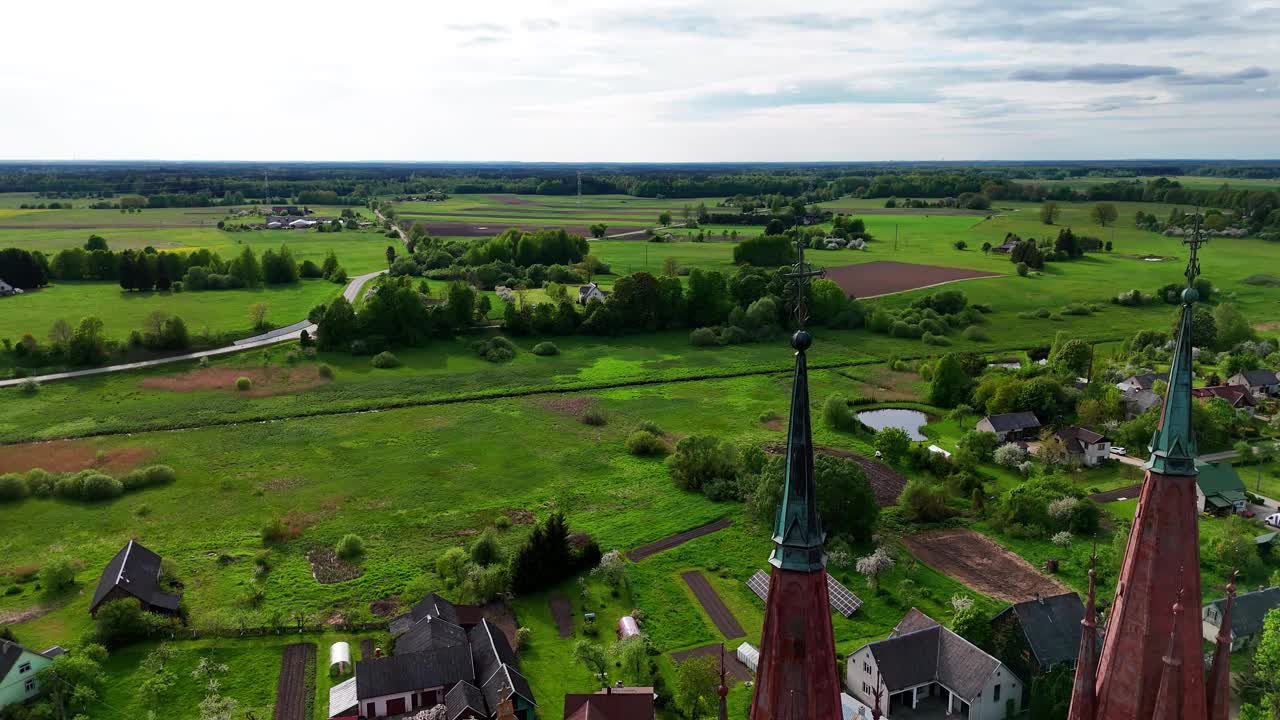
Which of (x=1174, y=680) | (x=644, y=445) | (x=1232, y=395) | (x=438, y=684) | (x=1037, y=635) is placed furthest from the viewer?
(x=1232, y=395)

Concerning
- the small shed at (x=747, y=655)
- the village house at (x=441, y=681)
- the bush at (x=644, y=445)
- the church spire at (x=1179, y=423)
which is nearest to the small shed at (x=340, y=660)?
the village house at (x=441, y=681)

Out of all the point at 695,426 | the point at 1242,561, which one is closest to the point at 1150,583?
the point at 1242,561

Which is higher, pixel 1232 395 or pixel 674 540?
pixel 1232 395

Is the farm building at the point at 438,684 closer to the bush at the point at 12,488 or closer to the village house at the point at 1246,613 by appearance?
the village house at the point at 1246,613

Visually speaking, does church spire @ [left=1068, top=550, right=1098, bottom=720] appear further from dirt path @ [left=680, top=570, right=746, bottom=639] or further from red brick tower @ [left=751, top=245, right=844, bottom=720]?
dirt path @ [left=680, top=570, right=746, bottom=639]

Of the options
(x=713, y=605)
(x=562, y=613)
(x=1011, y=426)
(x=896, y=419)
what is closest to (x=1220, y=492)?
(x=1011, y=426)

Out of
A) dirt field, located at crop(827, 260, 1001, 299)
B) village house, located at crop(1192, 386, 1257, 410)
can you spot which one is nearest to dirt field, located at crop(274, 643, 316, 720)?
village house, located at crop(1192, 386, 1257, 410)

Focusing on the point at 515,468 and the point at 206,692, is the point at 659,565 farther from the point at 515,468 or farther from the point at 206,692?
the point at 206,692

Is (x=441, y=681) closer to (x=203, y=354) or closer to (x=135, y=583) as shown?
(x=135, y=583)
